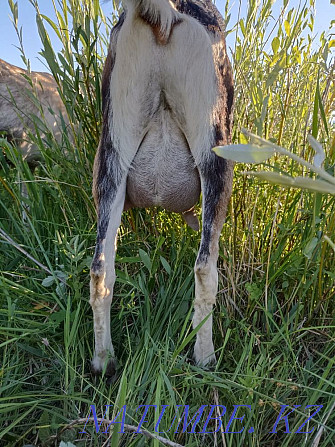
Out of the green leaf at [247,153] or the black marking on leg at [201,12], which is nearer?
the green leaf at [247,153]

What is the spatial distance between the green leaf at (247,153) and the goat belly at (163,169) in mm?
1159

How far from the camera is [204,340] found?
1.58 meters

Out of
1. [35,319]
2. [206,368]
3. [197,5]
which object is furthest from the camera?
[35,319]

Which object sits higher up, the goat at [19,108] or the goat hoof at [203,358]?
the goat at [19,108]

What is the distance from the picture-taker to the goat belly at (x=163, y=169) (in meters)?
1.65

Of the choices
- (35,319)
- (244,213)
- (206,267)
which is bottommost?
(35,319)

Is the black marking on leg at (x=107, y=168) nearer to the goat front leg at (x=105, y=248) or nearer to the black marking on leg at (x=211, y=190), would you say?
the goat front leg at (x=105, y=248)

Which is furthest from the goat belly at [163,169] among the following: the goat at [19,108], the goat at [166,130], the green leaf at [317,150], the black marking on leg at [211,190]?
the goat at [19,108]

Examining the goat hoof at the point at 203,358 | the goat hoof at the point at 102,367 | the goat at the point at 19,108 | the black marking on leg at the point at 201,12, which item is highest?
the black marking on leg at the point at 201,12

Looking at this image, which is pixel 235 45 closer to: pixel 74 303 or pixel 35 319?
pixel 74 303

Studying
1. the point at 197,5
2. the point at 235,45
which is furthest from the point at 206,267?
the point at 235,45

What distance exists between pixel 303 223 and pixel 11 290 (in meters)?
1.36

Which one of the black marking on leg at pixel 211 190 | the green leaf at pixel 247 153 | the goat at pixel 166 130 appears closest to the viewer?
the green leaf at pixel 247 153

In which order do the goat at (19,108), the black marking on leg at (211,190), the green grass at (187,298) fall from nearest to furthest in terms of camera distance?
the green grass at (187,298)
the black marking on leg at (211,190)
the goat at (19,108)
